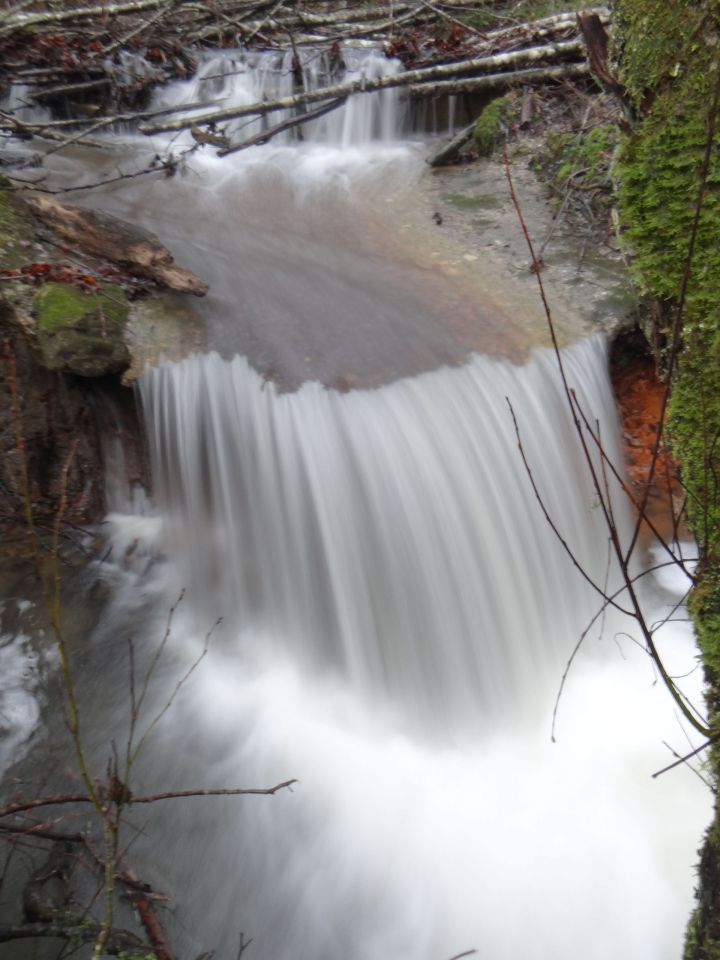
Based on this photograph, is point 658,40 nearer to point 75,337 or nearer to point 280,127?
point 75,337

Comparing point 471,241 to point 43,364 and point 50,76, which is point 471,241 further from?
point 50,76

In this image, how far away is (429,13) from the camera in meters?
8.34

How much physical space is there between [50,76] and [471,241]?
202 inches

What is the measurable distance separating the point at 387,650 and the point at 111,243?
328 centimetres

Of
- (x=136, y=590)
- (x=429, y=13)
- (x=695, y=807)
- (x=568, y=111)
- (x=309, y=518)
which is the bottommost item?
(x=695, y=807)

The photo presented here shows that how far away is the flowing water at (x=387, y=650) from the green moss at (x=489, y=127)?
223 centimetres

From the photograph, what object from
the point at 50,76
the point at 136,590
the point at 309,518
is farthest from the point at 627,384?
the point at 50,76

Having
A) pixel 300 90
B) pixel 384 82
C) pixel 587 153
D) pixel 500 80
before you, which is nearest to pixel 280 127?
pixel 300 90

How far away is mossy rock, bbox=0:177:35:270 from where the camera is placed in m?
4.59

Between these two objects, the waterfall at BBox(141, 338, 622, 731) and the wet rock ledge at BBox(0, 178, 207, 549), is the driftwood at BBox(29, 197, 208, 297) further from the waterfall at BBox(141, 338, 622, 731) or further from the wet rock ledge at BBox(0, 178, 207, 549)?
the waterfall at BBox(141, 338, 622, 731)

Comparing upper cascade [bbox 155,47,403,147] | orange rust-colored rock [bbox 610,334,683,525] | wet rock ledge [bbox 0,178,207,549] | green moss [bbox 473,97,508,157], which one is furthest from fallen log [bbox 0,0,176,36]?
orange rust-colored rock [bbox 610,334,683,525]

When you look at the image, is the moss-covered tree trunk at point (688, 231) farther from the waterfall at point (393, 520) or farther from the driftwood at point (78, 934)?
the waterfall at point (393, 520)

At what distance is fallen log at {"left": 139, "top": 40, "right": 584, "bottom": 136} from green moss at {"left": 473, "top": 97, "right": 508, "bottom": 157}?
1.80 ft

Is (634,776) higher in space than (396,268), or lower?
lower
